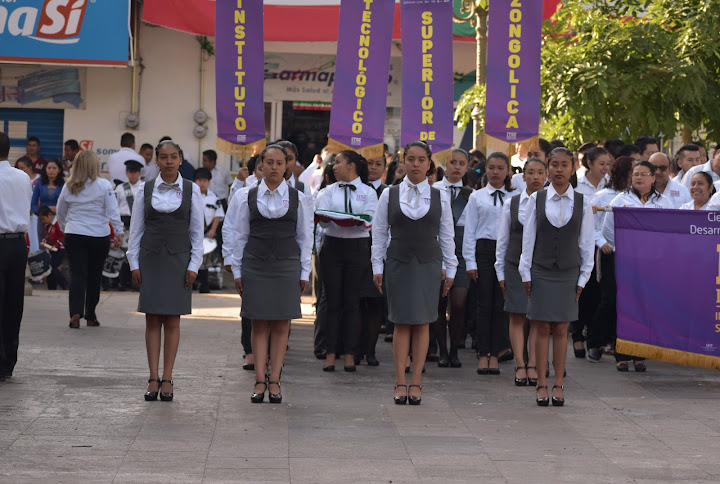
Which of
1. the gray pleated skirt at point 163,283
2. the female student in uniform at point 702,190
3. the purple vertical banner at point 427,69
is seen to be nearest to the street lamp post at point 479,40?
the purple vertical banner at point 427,69

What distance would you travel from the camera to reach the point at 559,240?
943 cm

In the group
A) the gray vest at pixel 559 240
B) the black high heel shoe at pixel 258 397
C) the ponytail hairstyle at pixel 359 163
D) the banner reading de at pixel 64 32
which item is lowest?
the black high heel shoe at pixel 258 397

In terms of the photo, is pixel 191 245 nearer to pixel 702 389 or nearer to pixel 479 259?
pixel 479 259

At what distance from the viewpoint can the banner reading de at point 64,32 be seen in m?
20.5

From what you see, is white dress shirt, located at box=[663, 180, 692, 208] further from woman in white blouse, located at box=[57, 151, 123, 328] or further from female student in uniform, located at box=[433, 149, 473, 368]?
woman in white blouse, located at box=[57, 151, 123, 328]

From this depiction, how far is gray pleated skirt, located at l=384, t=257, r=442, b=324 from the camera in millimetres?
9367

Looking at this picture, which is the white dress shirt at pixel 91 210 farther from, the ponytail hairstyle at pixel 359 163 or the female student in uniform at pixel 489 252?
the female student in uniform at pixel 489 252

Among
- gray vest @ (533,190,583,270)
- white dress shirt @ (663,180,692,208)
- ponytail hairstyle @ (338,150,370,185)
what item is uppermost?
ponytail hairstyle @ (338,150,370,185)

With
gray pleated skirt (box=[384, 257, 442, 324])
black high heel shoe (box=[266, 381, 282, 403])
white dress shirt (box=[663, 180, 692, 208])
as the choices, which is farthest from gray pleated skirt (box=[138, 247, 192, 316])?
white dress shirt (box=[663, 180, 692, 208])

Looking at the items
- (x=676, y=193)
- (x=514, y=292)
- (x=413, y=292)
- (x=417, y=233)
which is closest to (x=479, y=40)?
(x=676, y=193)

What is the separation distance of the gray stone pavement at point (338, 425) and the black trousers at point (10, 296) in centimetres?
24

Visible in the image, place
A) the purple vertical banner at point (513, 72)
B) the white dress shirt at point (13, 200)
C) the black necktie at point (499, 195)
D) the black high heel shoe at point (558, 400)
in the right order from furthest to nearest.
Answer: the purple vertical banner at point (513, 72) < the black necktie at point (499, 195) < the white dress shirt at point (13, 200) < the black high heel shoe at point (558, 400)

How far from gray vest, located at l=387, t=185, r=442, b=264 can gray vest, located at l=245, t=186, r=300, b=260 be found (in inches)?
30.6

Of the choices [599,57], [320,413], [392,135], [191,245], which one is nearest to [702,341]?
[320,413]
